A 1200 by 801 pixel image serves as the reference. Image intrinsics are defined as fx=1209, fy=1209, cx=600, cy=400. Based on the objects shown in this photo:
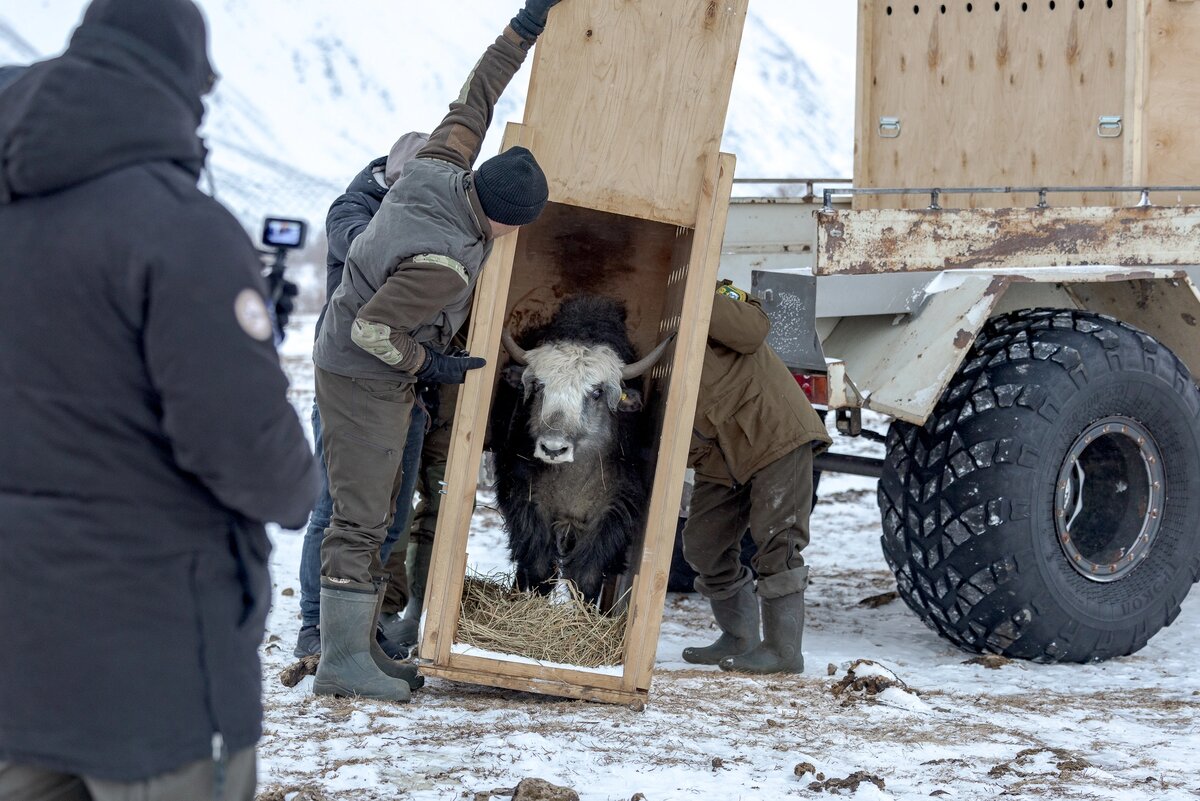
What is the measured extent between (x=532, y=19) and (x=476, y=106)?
371 mm

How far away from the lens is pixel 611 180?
4441mm

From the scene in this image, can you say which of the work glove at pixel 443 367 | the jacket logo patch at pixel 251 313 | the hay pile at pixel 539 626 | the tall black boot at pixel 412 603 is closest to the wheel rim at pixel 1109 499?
the hay pile at pixel 539 626

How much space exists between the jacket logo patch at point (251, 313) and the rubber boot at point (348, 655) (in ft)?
7.96

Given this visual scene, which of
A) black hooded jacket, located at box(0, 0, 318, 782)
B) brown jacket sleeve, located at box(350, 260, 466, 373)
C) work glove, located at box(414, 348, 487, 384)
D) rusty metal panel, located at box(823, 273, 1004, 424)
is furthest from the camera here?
rusty metal panel, located at box(823, 273, 1004, 424)

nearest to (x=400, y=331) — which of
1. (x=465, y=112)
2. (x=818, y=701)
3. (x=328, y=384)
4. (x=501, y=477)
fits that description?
(x=328, y=384)

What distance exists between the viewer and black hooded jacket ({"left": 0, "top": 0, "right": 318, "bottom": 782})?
1776mm

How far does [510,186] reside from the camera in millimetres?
3842

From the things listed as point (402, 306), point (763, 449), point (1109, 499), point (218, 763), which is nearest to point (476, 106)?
point (402, 306)

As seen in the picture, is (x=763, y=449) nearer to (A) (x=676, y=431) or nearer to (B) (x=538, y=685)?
(A) (x=676, y=431)

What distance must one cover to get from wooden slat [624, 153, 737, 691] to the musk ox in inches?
24.1

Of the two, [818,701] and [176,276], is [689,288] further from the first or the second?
[176,276]

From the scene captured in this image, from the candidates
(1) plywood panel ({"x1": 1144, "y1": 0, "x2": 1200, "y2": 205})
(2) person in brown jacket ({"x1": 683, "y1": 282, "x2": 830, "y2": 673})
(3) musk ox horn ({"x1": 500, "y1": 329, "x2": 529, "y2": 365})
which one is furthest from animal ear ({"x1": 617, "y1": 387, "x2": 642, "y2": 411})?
(1) plywood panel ({"x1": 1144, "y1": 0, "x2": 1200, "y2": 205})

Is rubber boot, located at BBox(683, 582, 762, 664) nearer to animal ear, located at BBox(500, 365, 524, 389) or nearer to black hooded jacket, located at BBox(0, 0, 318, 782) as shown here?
animal ear, located at BBox(500, 365, 524, 389)

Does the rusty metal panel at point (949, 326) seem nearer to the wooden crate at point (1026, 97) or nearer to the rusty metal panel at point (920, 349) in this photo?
the rusty metal panel at point (920, 349)
